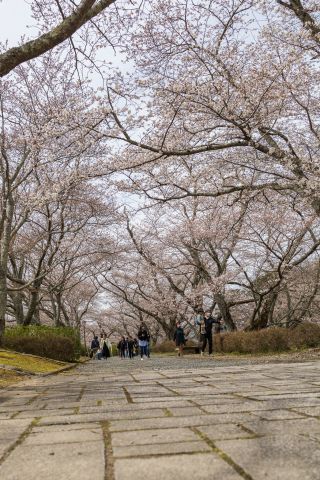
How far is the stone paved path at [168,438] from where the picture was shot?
5.64 feet

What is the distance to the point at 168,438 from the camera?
2248 mm

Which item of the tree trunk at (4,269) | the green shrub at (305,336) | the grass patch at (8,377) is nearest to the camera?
the grass patch at (8,377)

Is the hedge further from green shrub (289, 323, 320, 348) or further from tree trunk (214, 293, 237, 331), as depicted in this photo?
tree trunk (214, 293, 237, 331)

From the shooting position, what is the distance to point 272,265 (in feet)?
81.3

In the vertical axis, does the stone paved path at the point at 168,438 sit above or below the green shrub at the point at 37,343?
below

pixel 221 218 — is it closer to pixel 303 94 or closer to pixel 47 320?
pixel 303 94

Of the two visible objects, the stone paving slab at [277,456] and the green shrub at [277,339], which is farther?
the green shrub at [277,339]

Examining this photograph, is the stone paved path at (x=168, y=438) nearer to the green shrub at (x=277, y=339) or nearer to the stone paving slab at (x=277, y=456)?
the stone paving slab at (x=277, y=456)

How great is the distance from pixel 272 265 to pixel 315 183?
14952 millimetres

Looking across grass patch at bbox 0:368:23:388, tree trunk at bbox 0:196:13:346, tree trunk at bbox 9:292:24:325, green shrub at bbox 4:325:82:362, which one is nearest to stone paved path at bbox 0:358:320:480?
grass patch at bbox 0:368:23:388

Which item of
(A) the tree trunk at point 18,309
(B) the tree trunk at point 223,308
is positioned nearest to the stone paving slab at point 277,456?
(B) the tree trunk at point 223,308

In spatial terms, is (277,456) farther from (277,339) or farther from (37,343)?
(277,339)

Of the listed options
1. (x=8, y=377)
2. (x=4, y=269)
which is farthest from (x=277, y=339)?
(x=8, y=377)

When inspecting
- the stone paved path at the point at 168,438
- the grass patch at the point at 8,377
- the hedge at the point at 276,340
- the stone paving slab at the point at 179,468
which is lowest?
the stone paving slab at the point at 179,468
